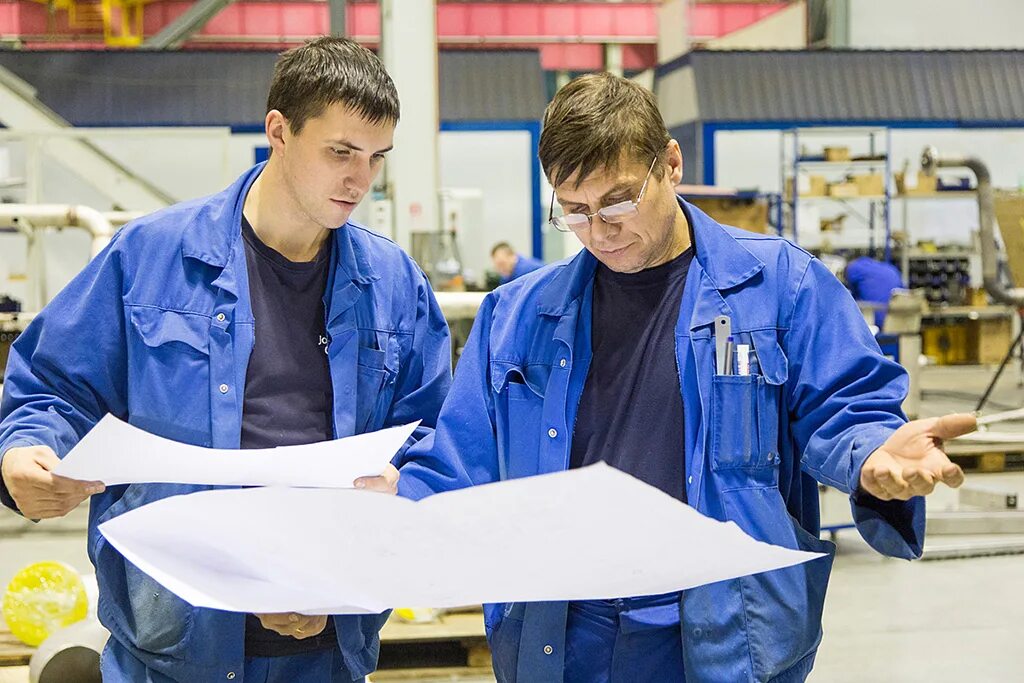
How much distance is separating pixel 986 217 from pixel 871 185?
220 inches

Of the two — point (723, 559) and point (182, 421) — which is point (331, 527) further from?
point (182, 421)

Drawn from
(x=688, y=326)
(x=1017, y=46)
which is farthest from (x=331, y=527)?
(x=1017, y=46)

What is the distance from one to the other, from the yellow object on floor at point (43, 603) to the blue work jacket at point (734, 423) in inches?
97.0

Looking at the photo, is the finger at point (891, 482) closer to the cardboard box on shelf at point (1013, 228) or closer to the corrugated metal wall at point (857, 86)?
the cardboard box on shelf at point (1013, 228)

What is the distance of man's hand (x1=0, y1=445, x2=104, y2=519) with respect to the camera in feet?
5.16

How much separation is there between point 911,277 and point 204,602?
1291 centimetres

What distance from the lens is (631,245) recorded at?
63.6 inches

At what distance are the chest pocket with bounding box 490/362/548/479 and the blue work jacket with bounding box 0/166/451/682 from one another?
0.23 m

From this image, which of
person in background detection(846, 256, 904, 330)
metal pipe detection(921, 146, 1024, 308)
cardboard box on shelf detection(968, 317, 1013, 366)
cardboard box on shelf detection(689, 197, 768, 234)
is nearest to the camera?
metal pipe detection(921, 146, 1024, 308)

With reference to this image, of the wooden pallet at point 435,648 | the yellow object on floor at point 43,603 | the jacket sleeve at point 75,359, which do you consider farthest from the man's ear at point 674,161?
the yellow object on floor at point 43,603


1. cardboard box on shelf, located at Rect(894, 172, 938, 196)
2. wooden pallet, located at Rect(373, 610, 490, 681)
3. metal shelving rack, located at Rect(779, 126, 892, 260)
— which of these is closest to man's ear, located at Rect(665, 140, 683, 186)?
wooden pallet, located at Rect(373, 610, 490, 681)

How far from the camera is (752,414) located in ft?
5.12

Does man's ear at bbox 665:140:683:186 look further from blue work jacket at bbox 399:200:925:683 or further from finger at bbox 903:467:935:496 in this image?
finger at bbox 903:467:935:496

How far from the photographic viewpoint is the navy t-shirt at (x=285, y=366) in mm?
1792
